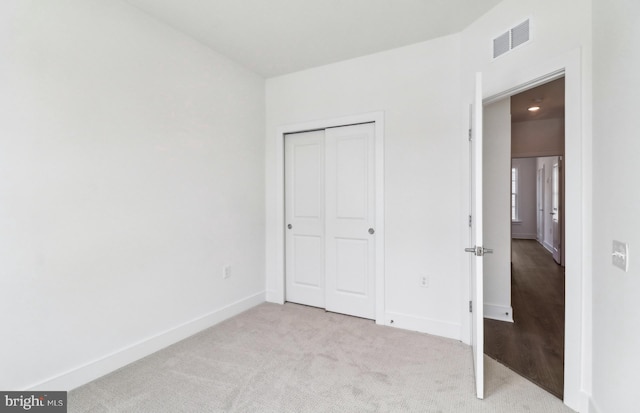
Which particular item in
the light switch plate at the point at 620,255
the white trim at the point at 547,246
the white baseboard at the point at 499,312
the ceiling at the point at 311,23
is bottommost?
the white baseboard at the point at 499,312

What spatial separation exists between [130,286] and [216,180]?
1.23 m

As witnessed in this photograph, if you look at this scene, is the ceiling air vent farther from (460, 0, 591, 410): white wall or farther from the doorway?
the doorway

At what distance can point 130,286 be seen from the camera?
2398mm

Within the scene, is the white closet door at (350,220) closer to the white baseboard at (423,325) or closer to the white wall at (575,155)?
the white baseboard at (423,325)

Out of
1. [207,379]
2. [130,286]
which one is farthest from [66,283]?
[207,379]

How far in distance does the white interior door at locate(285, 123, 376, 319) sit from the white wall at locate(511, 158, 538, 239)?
7.84 meters

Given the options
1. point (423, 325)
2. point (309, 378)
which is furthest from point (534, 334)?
point (309, 378)

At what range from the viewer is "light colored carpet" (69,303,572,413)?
188cm

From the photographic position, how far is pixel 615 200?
59.7 inches

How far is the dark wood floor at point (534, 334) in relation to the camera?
2.28 metres

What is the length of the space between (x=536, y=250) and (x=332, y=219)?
257 inches

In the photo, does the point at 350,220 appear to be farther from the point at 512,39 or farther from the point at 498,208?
the point at 512,39

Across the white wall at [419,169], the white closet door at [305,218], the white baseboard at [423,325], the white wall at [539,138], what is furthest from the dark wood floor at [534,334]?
the white wall at [539,138]

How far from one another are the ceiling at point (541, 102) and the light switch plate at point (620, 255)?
265 centimetres
